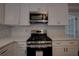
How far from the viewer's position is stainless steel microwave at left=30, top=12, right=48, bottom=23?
5.20 ft

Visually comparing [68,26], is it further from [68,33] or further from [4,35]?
[4,35]

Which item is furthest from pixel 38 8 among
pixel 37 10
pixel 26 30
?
pixel 26 30

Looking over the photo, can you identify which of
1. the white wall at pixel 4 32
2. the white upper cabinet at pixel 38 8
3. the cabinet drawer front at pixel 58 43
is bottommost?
the cabinet drawer front at pixel 58 43

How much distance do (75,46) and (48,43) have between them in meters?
0.30

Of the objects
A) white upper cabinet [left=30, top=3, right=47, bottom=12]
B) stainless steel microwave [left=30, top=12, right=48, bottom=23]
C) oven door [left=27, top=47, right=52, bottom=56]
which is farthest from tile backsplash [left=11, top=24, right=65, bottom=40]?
oven door [left=27, top=47, right=52, bottom=56]

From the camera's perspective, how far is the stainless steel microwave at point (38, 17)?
1.59m

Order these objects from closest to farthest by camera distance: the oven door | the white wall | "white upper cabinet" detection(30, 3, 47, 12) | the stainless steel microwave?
the oven door
"white upper cabinet" detection(30, 3, 47, 12)
the stainless steel microwave
the white wall

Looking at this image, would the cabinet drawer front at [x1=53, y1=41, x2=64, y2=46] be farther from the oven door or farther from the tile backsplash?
the tile backsplash

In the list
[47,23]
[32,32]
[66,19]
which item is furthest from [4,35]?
[66,19]

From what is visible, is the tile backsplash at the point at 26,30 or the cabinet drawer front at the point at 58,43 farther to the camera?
the tile backsplash at the point at 26,30

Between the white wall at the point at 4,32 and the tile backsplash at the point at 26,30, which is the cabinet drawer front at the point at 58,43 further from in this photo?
the white wall at the point at 4,32

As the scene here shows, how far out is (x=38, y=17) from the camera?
1620 mm

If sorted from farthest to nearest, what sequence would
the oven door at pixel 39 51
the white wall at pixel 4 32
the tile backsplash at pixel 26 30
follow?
the white wall at pixel 4 32, the tile backsplash at pixel 26 30, the oven door at pixel 39 51

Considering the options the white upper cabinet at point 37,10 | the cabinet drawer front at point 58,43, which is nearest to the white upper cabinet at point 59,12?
the white upper cabinet at point 37,10
